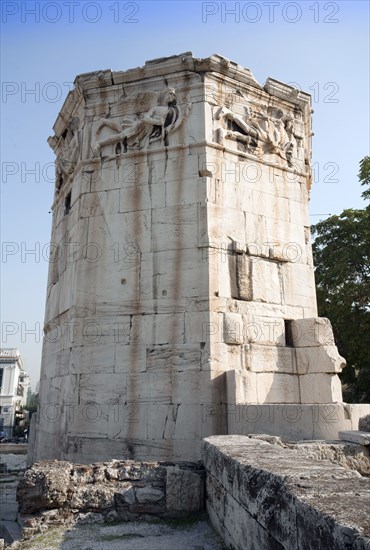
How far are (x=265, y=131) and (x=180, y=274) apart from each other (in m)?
3.44

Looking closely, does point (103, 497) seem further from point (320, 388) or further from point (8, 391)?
point (8, 391)

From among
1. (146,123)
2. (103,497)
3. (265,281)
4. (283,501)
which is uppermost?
(146,123)

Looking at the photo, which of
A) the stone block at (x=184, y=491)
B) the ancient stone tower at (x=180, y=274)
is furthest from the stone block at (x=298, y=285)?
the stone block at (x=184, y=491)

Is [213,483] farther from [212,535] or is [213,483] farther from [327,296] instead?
[327,296]

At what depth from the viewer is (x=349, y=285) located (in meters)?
14.8

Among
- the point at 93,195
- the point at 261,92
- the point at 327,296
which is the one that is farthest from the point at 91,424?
the point at 327,296

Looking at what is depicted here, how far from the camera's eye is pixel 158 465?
4223 mm

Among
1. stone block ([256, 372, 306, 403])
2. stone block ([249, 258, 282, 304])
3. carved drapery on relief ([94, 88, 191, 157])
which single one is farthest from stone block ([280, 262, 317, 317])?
carved drapery on relief ([94, 88, 191, 157])

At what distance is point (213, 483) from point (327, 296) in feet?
41.3

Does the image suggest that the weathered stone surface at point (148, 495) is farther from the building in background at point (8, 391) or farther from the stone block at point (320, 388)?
the building in background at point (8, 391)

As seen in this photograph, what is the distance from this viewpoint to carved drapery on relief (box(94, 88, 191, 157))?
25.7 feet

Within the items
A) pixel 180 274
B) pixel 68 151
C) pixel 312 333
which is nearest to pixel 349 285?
pixel 312 333

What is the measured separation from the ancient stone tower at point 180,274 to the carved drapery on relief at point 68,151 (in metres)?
0.10

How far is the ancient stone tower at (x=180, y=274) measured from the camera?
21.4 feet
